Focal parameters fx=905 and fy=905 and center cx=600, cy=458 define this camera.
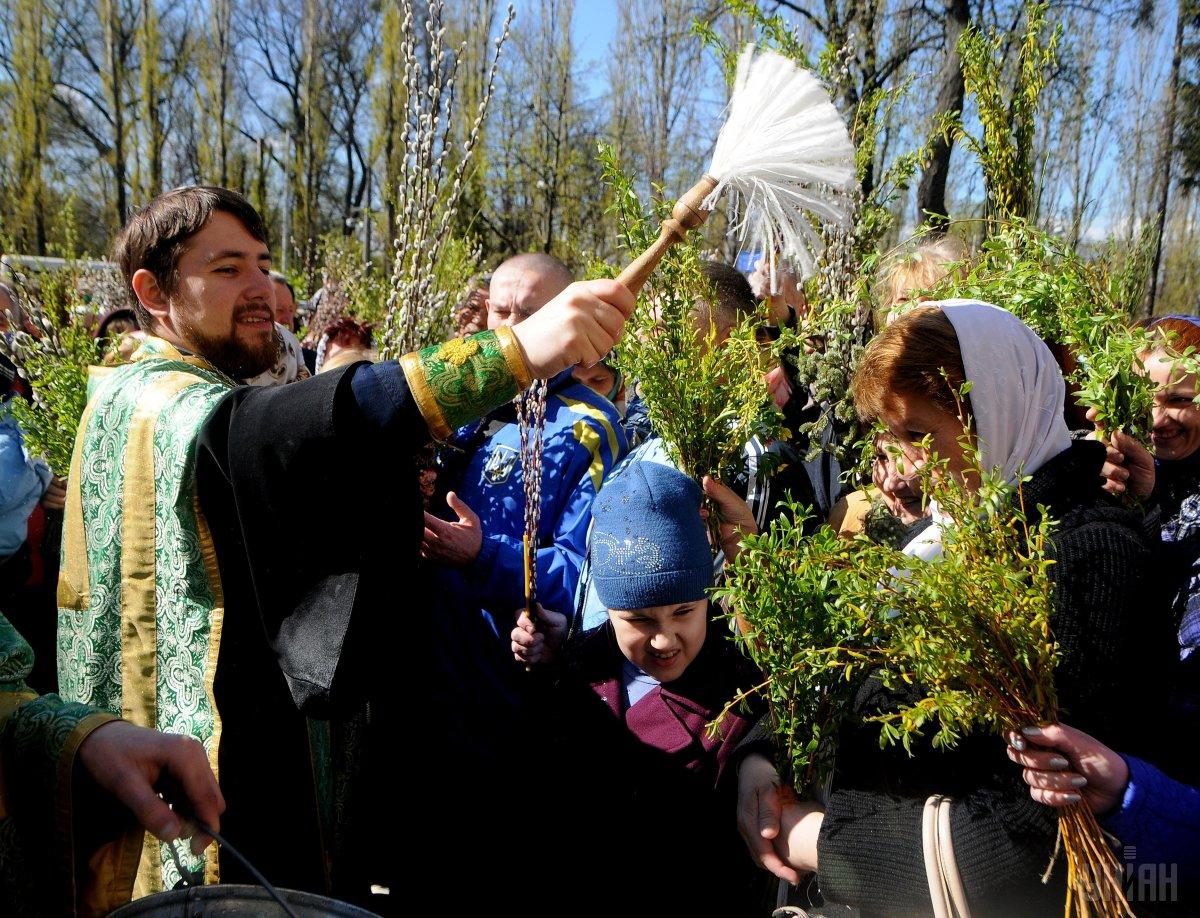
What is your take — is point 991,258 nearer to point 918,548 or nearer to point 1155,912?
point 918,548

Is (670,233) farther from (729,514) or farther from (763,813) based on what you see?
(763,813)

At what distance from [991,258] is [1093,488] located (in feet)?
2.78

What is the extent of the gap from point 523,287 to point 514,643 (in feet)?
4.67

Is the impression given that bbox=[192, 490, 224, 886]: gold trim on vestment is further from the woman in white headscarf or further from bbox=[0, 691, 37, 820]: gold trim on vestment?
the woman in white headscarf

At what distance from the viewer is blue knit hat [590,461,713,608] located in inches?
78.0

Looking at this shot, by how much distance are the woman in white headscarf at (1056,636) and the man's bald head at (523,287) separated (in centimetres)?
162

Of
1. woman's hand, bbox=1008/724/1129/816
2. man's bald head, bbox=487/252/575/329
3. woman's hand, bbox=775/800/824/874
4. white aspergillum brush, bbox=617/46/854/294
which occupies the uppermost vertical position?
white aspergillum brush, bbox=617/46/854/294

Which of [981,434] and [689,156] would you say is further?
[689,156]

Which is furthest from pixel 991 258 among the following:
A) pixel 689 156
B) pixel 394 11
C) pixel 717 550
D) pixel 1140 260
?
pixel 394 11

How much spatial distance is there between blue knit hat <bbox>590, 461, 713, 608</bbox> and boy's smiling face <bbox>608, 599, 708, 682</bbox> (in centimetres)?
4

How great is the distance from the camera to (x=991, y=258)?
2.30 meters

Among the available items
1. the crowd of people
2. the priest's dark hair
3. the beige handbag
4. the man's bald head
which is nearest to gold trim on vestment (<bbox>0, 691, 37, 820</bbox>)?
the crowd of people

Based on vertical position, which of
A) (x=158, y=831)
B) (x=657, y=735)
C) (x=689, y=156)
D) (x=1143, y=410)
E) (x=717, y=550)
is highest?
(x=689, y=156)

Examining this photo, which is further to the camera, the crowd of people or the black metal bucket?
the crowd of people
